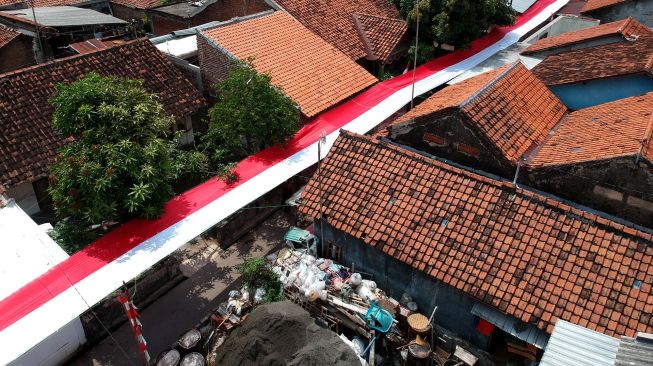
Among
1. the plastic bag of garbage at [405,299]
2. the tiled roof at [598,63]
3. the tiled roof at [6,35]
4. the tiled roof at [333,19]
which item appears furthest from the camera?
the tiled roof at [333,19]

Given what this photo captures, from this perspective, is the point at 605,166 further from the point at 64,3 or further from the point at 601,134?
the point at 64,3

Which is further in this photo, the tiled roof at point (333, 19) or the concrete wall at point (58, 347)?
the tiled roof at point (333, 19)

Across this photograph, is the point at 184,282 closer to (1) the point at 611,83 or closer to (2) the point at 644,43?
(1) the point at 611,83

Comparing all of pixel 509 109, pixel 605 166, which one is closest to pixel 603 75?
pixel 509 109

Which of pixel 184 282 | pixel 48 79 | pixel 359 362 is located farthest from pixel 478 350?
pixel 48 79

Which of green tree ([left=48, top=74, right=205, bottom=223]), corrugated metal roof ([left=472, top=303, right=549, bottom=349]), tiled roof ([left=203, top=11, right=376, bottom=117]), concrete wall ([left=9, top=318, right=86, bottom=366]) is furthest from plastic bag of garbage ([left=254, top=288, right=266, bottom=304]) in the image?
tiled roof ([left=203, top=11, right=376, bottom=117])

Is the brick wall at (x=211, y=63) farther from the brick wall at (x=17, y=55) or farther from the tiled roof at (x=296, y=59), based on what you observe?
the brick wall at (x=17, y=55)

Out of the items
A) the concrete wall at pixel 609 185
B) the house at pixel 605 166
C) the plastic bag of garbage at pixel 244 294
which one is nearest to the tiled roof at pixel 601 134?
the house at pixel 605 166
